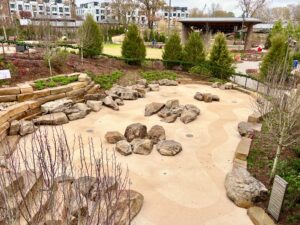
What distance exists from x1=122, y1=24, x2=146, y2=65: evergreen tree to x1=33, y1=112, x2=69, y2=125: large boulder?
7.57 meters

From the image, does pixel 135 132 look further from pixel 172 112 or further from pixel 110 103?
pixel 110 103

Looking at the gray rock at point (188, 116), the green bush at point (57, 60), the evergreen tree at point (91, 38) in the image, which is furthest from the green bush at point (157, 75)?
the gray rock at point (188, 116)

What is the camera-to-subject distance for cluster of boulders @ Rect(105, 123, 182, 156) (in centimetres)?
645

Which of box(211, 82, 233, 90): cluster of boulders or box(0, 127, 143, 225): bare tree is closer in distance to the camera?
box(0, 127, 143, 225): bare tree

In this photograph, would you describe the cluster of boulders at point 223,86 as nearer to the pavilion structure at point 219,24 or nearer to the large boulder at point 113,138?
the large boulder at point 113,138

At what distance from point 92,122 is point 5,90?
9.53ft

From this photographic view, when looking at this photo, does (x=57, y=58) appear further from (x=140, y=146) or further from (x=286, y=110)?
(x=286, y=110)

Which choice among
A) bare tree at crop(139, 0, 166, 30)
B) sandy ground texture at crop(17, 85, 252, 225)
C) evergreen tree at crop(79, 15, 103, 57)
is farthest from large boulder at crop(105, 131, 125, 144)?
bare tree at crop(139, 0, 166, 30)

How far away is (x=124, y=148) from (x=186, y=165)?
1.60 metres

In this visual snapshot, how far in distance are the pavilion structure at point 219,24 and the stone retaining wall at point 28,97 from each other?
21032 mm

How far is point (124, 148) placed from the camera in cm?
642

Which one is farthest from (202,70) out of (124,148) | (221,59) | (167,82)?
(124,148)

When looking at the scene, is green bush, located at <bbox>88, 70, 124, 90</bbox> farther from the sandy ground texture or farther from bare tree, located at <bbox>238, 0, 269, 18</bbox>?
bare tree, located at <bbox>238, 0, 269, 18</bbox>

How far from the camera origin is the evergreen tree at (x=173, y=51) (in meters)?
15.0
